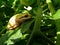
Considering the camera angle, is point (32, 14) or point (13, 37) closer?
point (13, 37)

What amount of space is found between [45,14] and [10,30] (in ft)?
0.75

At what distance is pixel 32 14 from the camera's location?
1150 millimetres

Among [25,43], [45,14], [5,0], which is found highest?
[5,0]

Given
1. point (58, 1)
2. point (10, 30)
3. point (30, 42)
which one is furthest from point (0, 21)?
point (58, 1)

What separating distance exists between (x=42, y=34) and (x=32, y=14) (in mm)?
147

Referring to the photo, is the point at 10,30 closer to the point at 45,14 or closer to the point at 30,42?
the point at 30,42

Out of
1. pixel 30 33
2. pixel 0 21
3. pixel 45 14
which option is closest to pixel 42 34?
pixel 30 33

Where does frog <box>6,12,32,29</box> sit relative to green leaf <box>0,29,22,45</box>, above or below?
above

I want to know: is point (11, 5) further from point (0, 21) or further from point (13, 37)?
point (13, 37)

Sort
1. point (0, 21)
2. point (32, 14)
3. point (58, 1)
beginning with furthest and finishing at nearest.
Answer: point (0, 21) < point (32, 14) < point (58, 1)

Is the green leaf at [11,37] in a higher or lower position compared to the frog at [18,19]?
lower

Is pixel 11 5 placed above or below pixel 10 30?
above

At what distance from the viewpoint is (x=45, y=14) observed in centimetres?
118

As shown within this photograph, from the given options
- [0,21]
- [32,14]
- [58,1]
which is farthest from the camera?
[0,21]
